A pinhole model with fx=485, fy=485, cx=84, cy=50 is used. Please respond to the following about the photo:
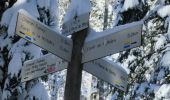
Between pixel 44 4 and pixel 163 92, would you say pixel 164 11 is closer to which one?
pixel 163 92

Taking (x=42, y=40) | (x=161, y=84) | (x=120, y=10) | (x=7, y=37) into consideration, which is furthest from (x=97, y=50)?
(x=120, y=10)

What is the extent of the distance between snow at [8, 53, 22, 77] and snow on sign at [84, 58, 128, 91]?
15.1ft

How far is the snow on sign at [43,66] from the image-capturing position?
5.27 m

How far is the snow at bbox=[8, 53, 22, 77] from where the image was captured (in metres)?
9.62

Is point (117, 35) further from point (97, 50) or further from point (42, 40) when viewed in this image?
point (42, 40)

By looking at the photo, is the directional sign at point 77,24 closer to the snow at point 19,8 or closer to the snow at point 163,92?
the snow at point 163,92

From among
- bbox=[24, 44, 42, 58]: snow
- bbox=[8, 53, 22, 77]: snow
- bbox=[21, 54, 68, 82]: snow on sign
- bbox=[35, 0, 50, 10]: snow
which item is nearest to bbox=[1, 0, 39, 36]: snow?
bbox=[35, 0, 50, 10]: snow

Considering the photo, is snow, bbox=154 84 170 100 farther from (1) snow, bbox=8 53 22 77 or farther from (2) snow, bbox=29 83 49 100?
(1) snow, bbox=8 53 22 77

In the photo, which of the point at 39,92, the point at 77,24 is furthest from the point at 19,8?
the point at 77,24

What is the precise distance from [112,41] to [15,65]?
16.6 feet

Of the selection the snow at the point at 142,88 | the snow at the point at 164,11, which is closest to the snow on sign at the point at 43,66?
the snow at the point at 142,88

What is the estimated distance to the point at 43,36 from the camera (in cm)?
500

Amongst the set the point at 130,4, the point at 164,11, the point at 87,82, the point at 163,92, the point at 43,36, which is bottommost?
the point at 43,36

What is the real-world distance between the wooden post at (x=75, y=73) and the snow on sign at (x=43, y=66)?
187 millimetres
